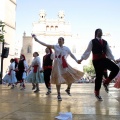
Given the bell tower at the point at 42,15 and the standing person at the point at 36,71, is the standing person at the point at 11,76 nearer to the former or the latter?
the standing person at the point at 36,71

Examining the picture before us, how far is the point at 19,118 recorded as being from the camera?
440 centimetres

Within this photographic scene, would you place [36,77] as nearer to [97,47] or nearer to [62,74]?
[62,74]

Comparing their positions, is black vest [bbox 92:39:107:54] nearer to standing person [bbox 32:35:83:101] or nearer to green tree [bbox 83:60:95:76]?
standing person [bbox 32:35:83:101]

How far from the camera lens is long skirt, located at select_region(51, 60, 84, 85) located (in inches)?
298

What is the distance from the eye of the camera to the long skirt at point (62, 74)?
757 cm

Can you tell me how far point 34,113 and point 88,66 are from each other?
78993 millimetres

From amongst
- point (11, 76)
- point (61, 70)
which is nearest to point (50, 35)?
point (11, 76)

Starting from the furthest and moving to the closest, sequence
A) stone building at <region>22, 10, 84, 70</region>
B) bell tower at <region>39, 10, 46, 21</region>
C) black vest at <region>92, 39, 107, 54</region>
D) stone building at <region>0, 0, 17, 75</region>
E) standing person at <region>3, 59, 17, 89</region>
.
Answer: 1. bell tower at <region>39, 10, 46, 21</region>
2. stone building at <region>22, 10, 84, 70</region>
3. stone building at <region>0, 0, 17, 75</region>
4. standing person at <region>3, 59, 17, 89</region>
5. black vest at <region>92, 39, 107, 54</region>

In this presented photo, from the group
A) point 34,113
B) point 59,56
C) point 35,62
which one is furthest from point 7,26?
point 34,113

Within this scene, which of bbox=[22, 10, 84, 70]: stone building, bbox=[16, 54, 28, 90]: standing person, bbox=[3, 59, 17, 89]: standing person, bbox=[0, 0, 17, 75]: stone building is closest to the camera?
bbox=[16, 54, 28, 90]: standing person

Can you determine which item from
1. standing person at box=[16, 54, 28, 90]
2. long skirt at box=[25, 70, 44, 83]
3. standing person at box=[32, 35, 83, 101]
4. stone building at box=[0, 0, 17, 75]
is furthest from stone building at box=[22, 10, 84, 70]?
standing person at box=[32, 35, 83, 101]

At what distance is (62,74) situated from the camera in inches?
302

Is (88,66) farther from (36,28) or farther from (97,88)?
(97,88)

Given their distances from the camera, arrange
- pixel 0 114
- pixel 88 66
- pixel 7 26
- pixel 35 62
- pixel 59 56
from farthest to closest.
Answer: pixel 88 66
pixel 7 26
pixel 35 62
pixel 59 56
pixel 0 114
